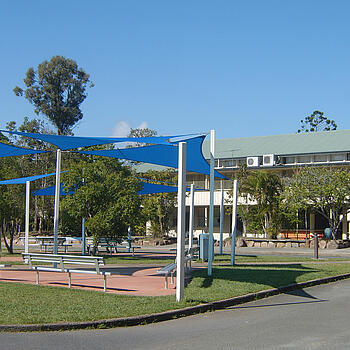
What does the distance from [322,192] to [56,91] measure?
35.9 metres

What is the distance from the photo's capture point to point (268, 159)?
151ft

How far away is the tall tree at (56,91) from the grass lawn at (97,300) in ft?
160

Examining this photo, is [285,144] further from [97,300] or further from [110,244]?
[97,300]

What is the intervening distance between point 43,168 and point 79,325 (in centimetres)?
4188

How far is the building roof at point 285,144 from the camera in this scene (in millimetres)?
45250

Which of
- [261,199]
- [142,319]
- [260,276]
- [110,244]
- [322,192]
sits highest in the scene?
[322,192]

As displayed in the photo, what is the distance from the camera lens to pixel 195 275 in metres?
15.4

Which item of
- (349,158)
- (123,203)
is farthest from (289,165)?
(123,203)

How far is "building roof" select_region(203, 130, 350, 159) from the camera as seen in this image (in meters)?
45.2

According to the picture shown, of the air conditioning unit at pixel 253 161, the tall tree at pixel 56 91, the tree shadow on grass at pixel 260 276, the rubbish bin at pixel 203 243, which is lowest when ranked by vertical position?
the tree shadow on grass at pixel 260 276

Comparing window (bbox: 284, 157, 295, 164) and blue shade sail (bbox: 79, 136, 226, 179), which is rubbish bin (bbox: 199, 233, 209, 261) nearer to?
blue shade sail (bbox: 79, 136, 226, 179)

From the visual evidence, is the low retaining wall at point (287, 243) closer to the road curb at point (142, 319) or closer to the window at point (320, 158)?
the window at point (320, 158)

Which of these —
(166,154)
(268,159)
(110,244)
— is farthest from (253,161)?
(166,154)

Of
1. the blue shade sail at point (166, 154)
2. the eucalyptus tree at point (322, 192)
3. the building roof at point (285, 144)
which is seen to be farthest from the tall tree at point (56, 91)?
the blue shade sail at point (166, 154)
